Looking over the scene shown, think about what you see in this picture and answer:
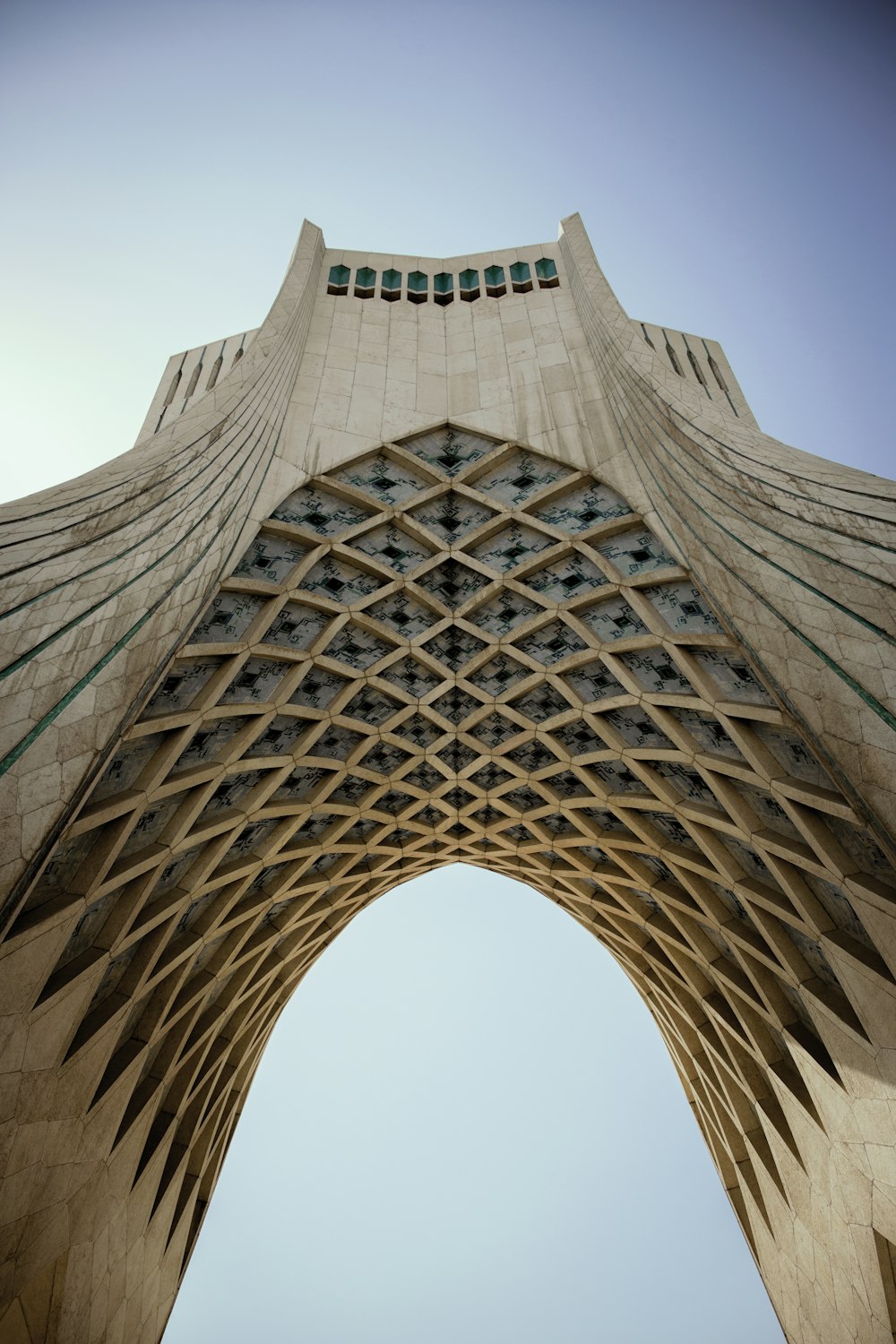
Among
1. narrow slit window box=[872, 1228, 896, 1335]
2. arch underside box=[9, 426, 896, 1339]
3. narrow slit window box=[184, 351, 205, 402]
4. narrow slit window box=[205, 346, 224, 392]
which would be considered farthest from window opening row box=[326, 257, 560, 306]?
narrow slit window box=[872, 1228, 896, 1335]

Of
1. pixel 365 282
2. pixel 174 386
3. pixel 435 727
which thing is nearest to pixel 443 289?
pixel 365 282

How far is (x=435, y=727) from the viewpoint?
1148 cm

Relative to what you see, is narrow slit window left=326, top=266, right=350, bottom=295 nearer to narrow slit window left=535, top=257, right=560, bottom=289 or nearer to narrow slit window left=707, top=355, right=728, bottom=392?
narrow slit window left=535, top=257, right=560, bottom=289

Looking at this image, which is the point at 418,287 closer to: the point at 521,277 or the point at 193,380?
the point at 521,277

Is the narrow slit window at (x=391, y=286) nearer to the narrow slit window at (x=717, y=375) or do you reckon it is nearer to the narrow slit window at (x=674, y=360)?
the narrow slit window at (x=674, y=360)

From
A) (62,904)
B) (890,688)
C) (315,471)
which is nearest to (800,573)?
(890,688)

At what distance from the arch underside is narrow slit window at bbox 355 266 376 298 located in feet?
13.6

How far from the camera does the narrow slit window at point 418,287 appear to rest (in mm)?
13438

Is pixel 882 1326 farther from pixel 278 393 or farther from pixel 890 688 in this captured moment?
pixel 278 393

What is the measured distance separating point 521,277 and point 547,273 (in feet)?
1.48

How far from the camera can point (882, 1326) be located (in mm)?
Result: 8609

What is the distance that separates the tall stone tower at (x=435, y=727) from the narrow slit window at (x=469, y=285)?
0.33ft

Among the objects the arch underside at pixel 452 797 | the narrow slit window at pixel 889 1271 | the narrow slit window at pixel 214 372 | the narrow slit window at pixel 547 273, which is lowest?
the narrow slit window at pixel 889 1271

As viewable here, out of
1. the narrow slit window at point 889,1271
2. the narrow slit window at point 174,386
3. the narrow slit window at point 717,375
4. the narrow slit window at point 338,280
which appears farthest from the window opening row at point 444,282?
the narrow slit window at point 889,1271
